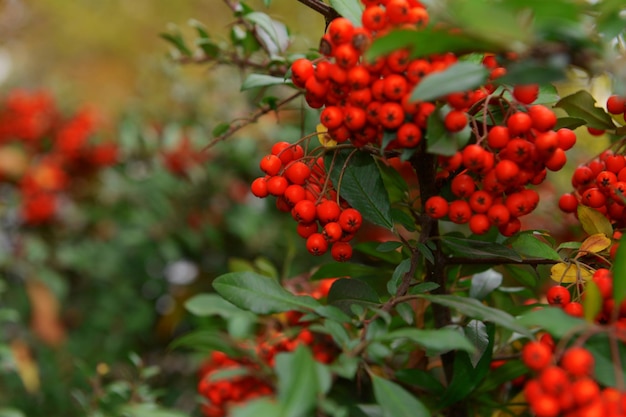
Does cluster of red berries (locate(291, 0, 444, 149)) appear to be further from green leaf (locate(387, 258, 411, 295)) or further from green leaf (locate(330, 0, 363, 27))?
green leaf (locate(387, 258, 411, 295))

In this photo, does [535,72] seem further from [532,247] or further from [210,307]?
[210,307]

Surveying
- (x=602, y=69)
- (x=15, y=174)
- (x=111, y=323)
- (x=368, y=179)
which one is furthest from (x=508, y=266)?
(x=15, y=174)

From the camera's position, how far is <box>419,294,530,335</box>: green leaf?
57 centimetres

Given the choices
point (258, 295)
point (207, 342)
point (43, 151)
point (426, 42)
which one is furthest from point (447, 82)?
point (43, 151)

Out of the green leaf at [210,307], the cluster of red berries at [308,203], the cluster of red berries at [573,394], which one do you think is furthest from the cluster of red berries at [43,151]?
the cluster of red berries at [573,394]

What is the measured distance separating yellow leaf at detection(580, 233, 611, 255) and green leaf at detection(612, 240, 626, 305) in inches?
6.8

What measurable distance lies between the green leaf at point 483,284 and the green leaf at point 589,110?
0.82ft

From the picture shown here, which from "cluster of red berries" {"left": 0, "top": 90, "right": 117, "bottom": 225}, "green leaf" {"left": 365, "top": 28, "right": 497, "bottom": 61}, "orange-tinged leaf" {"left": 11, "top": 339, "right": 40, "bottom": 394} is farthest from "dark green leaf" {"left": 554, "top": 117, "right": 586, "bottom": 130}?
"cluster of red berries" {"left": 0, "top": 90, "right": 117, "bottom": 225}

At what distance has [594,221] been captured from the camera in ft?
2.55

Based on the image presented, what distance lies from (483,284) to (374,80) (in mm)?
400

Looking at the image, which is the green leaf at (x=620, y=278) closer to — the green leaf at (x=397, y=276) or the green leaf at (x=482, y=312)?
the green leaf at (x=482, y=312)

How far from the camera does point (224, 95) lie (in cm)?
233

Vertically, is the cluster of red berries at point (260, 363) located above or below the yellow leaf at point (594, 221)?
below

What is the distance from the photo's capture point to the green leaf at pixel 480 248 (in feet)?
2.36
